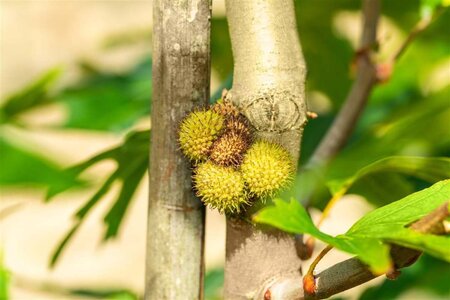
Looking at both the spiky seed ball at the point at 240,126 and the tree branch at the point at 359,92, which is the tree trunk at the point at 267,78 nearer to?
the spiky seed ball at the point at 240,126

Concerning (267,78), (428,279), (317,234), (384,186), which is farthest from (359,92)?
(317,234)

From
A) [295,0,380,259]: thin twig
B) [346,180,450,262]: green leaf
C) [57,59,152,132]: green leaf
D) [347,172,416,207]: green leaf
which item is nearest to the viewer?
[346,180,450,262]: green leaf

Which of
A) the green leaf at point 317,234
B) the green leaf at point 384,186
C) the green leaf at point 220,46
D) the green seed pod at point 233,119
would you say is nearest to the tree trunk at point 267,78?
the green seed pod at point 233,119

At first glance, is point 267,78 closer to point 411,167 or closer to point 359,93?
point 411,167

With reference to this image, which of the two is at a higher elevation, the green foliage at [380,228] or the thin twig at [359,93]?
the thin twig at [359,93]

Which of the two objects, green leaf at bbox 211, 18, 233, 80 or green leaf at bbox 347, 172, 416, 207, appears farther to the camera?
green leaf at bbox 211, 18, 233, 80

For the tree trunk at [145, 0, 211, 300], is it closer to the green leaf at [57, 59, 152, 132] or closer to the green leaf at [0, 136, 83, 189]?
the green leaf at [0, 136, 83, 189]

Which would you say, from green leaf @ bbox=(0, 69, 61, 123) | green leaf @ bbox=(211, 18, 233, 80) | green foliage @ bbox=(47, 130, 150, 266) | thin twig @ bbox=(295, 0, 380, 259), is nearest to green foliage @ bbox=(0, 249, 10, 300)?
green foliage @ bbox=(47, 130, 150, 266)
